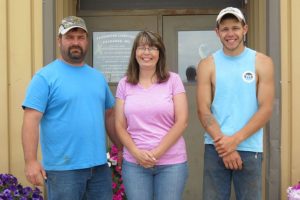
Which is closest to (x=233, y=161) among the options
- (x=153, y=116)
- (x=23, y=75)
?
(x=153, y=116)

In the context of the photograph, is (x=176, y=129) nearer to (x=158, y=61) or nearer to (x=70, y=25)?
(x=158, y=61)

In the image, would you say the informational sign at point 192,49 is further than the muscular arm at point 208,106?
Yes

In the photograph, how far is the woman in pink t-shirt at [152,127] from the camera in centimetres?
318

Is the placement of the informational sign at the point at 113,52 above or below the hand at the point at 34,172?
above

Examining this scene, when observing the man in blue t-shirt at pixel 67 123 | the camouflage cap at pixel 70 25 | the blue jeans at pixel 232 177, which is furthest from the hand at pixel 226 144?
the camouflage cap at pixel 70 25

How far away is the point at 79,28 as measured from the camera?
331 cm

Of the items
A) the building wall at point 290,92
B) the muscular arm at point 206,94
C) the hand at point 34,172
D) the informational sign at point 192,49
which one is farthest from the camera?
the informational sign at point 192,49

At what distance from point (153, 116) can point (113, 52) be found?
2.45m

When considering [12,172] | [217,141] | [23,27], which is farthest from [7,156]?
[217,141]

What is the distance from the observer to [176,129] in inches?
125

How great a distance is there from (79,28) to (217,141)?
3.97 ft

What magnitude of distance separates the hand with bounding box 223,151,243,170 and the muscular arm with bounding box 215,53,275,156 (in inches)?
1.3

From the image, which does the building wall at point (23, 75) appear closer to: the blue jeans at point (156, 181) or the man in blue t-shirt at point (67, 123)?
the man in blue t-shirt at point (67, 123)

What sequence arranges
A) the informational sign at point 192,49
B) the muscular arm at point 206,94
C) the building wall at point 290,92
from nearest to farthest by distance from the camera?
the muscular arm at point 206,94, the building wall at point 290,92, the informational sign at point 192,49
